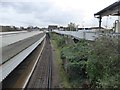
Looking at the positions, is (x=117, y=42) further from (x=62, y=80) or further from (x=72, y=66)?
(x=62, y=80)

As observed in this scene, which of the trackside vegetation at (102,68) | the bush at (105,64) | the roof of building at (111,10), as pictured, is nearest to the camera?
the trackside vegetation at (102,68)

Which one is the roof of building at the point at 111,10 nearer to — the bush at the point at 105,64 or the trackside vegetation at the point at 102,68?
the trackside vegetation at the point at 102,68

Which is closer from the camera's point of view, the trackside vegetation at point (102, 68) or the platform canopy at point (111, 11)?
the trackside vegetation at point (102, 68)

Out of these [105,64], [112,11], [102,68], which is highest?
[112,11]

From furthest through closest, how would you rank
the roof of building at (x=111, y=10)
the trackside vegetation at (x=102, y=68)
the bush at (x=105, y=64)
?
the roof of building at (x=111, y=10) < the bush at (x=105, y=64) < the trackside vegetation at (x=102, y=68)

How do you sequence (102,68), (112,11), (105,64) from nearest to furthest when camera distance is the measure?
1. (105,64)
2. (102,68)
3. (112,11)

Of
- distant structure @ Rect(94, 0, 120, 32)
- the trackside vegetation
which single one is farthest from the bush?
distant structure @ Rect(94, 0, 120, 32)

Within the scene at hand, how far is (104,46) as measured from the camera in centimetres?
1209

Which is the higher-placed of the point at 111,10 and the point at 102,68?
the point at 111,10

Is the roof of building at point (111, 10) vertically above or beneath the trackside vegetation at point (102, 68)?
above

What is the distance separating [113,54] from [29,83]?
17.5 feet

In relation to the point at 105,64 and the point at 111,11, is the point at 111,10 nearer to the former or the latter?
the point at 111,11

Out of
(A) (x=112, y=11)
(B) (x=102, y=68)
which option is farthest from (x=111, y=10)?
(B) (x=102, y=68)

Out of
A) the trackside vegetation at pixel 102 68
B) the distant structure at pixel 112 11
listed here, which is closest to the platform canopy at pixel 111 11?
the distant structure at pixel 112 11
